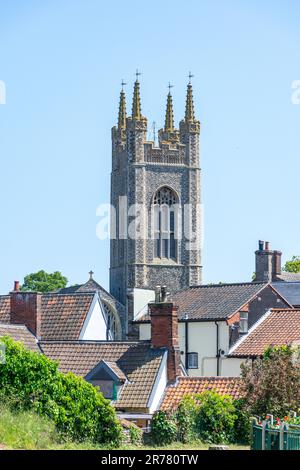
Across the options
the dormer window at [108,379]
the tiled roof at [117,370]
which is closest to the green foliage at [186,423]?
the dormer window at [108,379]

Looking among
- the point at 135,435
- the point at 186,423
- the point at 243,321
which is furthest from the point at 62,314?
the point at 135,435

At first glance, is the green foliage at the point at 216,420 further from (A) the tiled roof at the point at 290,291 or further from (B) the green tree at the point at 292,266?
(B) the green tree at the point at 292,266

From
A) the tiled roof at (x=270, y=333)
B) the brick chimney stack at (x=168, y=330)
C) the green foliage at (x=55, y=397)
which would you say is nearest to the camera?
the green foliage at (x=55, y=397)

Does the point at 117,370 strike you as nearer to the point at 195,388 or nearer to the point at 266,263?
the point at 195,388

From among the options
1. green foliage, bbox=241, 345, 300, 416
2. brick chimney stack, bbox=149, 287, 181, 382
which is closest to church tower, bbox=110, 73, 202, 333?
brick chimney stack, bbox=149, 287, 181, 382

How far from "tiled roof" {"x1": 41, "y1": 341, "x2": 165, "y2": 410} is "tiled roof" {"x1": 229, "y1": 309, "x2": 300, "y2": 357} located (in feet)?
28.6

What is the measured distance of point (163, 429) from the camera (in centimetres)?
3728

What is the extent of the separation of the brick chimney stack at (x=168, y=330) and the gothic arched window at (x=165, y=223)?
6443 centimetres

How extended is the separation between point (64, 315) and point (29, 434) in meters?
22.1

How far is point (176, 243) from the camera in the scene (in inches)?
4232

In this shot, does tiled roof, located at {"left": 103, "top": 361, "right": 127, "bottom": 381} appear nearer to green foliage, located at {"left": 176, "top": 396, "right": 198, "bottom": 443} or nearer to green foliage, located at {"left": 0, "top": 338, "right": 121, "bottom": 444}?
green foliage, located at {"left": 176, "top": 396, "right": 198, "bottom": 443}

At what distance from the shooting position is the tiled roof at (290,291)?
241 ft

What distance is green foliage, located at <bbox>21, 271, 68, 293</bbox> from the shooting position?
13130cm

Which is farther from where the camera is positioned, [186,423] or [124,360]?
[124,360]
